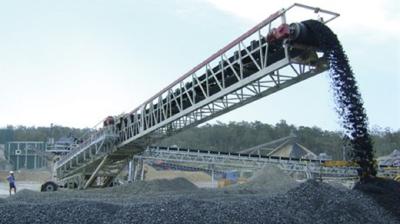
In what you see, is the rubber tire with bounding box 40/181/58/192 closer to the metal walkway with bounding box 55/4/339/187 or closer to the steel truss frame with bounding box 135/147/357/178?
the metal walkway with bounding box 55/4/339/187

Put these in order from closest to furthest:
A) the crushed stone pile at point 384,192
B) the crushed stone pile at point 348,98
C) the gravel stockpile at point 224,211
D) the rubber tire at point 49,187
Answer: the gravel stockpile at point 224,211 < the crushed stone pile at point 384,192 < the crushed stone pile at point 348,98 < the rubber tire at point 49,187

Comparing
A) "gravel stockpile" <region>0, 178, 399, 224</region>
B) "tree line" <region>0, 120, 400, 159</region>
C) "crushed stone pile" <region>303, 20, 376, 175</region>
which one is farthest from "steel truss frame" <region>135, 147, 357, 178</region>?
"tree line" <region>0, 120, 400, 159</region>

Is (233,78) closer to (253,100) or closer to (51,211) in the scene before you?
(253,100)

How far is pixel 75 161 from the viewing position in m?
24.5

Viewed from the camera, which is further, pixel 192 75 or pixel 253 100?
pixel 192 75

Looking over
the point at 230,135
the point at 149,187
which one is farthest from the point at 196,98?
the point at 230,135

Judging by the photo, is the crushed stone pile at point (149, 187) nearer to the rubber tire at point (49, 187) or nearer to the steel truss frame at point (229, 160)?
the rubber tire at point (49, 187)

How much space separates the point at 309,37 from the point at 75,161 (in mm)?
15354

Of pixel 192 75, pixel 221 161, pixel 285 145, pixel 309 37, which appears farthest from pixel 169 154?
pixel 285 145

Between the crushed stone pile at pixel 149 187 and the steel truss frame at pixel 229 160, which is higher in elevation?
the steel truss frame at pixel 229 160

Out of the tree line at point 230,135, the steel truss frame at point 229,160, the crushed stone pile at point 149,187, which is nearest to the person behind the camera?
the crushed stone pile at point 149,187

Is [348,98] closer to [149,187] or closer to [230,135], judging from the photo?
[149,187]

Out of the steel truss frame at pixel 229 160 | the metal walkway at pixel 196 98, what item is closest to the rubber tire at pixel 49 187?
the metal walkway at pixel 196 98

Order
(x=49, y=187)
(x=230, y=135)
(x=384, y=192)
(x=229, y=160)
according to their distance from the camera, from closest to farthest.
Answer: (x=384, y=192), (x=49, y=187), (x=229, y=160), (x=230, y=135)
